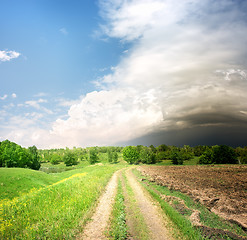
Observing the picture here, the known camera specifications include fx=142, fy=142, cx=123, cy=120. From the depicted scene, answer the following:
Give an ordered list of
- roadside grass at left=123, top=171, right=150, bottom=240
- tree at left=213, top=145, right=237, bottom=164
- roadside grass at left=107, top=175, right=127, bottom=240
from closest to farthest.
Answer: roadside grass at left=107, top=175, right=127, bottom=240 < roadside grass at left=123, top=171, right=150, bottom=240 < tree at left=213, top=145, right=237, bottom=164

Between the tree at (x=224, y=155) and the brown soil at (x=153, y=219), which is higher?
the brown soil at (x=153, y=219)

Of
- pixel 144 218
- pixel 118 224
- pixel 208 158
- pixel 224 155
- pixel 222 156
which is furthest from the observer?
pixel 208 158

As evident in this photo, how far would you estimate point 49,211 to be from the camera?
44.0 ft

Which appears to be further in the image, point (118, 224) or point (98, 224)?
point (98, 224)

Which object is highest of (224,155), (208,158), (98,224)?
(98,224)

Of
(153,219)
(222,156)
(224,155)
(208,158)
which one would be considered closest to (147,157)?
(208,158)

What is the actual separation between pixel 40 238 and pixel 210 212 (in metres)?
14.6

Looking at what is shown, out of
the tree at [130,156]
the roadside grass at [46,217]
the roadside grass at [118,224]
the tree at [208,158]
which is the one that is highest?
the roadside grass at [46,217]

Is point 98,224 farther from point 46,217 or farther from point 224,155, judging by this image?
point 224,155

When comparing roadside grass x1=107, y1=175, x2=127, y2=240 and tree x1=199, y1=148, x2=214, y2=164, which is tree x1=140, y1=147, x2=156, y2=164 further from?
roadside grass x1=107, y1=175, x2=127, y2=240

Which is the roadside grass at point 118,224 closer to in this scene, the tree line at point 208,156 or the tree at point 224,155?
the tree line at point 208,156

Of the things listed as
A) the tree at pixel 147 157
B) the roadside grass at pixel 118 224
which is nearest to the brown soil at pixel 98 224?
the roadside grass at pixel 118 224

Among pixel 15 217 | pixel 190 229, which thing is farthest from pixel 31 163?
pixel 190 229

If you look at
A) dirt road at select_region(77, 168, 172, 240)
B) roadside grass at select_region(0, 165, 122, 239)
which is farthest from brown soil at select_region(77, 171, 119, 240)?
roadside grass at select_region(0, 165, 122, 239)
